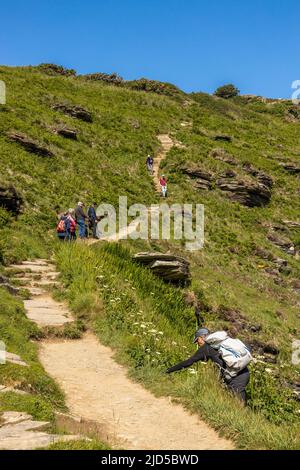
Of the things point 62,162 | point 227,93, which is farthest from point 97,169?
point 227,93

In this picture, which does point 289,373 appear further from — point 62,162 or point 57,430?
point 62,162

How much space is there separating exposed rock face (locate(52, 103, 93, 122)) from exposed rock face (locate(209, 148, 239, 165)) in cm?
1136

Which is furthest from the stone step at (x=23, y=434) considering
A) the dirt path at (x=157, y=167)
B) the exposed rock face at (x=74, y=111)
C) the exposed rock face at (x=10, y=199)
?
the exposed rock face at (x=74, y=111)

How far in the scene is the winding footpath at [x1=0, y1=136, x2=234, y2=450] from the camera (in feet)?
22.9

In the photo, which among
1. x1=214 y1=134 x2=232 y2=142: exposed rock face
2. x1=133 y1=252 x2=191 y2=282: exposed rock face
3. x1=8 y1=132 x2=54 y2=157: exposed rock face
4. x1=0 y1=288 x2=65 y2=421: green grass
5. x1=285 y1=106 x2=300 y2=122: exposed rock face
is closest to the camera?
x1=0 y1=288 x2=65 y2=421: green grass

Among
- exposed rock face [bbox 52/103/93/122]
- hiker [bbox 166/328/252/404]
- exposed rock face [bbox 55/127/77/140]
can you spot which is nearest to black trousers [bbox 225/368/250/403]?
hiker [bbox 166/328/252/404]

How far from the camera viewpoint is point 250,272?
28.4m

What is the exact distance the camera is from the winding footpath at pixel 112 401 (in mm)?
6977

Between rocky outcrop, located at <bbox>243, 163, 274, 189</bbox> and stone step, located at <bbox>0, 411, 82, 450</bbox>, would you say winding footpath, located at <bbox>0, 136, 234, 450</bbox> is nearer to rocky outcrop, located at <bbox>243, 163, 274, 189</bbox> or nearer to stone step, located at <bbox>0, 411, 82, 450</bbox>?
stone step, located at <bbox>0, 411, 82, 450</bbox>

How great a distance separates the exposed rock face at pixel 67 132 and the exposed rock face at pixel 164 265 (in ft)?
62.0

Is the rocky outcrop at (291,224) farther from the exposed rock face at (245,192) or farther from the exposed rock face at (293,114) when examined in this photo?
the exposed rock face at (293,114)

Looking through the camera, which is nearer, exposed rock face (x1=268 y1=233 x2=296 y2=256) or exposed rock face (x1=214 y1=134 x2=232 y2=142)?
exposed rock face (x1=268 y1=233 x2=296 y2=256)

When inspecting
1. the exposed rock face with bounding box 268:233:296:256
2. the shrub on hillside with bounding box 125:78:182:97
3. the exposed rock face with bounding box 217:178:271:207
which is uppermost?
the shrub on hillside with bounding box 125:78:182:97

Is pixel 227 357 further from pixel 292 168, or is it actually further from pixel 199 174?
pixel 292 168
